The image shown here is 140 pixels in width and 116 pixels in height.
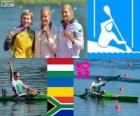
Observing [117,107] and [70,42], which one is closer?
[70,42]

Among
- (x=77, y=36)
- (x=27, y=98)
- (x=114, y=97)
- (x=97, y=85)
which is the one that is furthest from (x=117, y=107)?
(x=77, y=36)

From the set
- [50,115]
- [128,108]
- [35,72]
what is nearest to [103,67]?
[35,72]

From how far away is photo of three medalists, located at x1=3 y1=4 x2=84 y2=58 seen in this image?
5898 mm

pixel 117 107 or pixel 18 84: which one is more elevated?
pixel 18 84

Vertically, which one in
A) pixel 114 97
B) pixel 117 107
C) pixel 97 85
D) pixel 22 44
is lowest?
pixel 117 107

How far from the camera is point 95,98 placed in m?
11.4

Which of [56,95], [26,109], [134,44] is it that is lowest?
[26,109]

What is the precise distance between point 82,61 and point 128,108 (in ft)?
16.7

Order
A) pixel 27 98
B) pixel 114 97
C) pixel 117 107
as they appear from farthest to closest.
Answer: pixel 117 107 → pixel 114 97 → pixel 27 98

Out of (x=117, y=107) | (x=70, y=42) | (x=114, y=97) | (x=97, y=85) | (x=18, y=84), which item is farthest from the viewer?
(x=117, y=107)

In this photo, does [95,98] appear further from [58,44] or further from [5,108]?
[58,44]

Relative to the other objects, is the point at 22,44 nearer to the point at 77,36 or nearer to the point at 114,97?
the point at 77,36

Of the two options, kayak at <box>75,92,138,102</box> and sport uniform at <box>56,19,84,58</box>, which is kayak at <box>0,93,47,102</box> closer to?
kayak at <box>75,92,138,102</box>

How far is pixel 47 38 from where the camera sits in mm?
5945
